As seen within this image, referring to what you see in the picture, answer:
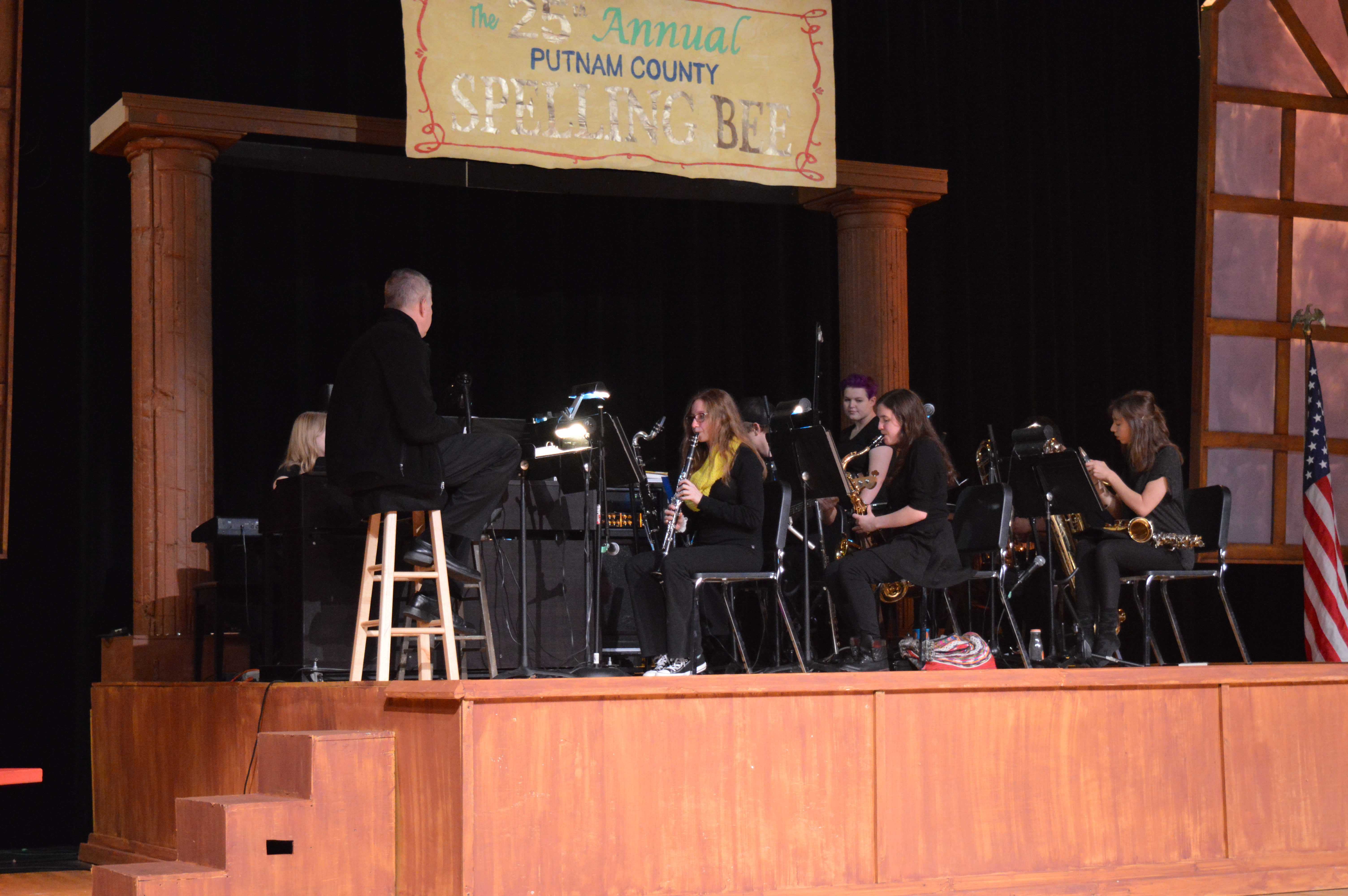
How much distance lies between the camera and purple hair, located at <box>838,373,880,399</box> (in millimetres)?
6180

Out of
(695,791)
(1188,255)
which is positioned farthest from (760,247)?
(695,791)

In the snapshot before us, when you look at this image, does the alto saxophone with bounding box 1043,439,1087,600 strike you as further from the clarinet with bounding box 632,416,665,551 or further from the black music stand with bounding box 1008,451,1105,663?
the clarinet with bounding box 632,416,665,551

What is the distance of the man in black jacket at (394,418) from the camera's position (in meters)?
4.02

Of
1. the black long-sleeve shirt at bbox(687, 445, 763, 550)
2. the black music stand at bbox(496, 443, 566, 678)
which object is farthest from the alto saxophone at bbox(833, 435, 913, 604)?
the black music stand at bbox(496, 443, 566, 678)

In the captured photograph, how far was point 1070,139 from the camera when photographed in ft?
25.8

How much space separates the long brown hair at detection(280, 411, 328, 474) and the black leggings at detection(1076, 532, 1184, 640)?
2.89 meters

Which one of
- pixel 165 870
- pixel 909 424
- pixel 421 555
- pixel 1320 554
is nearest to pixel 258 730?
pixel 421 555

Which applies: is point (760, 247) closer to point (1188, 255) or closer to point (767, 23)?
point (767, 23)

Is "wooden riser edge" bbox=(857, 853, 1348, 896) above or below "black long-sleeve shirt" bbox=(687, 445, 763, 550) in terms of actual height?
below

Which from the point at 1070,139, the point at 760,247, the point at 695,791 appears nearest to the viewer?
the point at 695,791

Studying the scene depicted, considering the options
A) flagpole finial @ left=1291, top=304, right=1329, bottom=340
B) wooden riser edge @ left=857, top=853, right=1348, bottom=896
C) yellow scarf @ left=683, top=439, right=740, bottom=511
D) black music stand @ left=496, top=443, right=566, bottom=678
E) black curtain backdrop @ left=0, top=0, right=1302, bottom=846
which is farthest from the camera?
flagpole finial @ left=1291, top=304, right=1329, bottom=340

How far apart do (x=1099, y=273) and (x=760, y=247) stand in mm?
1952

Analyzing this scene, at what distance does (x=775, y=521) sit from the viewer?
205 inches

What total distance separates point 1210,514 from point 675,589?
7.45ft
